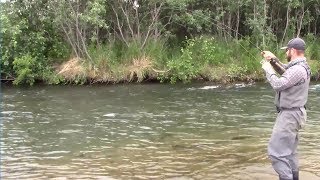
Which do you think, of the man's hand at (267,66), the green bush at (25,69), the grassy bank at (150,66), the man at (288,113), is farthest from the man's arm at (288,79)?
the green bush at (25,69)

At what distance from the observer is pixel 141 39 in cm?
2308

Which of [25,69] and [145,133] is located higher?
[25,69]

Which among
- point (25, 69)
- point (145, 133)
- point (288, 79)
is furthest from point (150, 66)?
point (288, 79)

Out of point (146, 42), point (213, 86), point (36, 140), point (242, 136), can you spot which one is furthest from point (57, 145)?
point (146, 42)

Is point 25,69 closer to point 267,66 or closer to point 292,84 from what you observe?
point 267,66

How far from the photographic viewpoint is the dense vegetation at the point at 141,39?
21.3 m

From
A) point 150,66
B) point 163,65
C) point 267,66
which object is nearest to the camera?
point 267,66

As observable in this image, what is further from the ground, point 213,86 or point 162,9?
point 162,9

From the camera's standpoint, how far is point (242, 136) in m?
11.4

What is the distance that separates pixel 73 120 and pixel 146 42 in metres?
9.47

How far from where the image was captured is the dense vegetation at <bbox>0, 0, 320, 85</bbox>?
21.3 m

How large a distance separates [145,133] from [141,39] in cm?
1160

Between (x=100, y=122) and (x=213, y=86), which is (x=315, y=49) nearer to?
(x=213, y=86)

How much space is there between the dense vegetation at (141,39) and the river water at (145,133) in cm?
175
